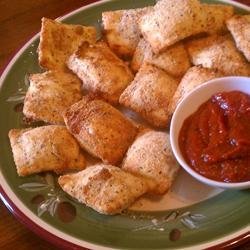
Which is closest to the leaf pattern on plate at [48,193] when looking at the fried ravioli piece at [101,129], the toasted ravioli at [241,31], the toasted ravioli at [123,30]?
the fried ravioli piece at [101,129]

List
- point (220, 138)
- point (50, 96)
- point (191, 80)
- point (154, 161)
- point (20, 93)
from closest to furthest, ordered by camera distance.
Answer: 1. point (220, 138)
2. point (154, 161)
3. point (191, 80)
4. point (50, 96)
5. point (20, 93)

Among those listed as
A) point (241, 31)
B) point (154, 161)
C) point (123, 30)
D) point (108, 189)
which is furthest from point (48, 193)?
point (241, 31)

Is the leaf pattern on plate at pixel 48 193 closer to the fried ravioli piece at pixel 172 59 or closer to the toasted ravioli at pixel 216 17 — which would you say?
the fried ravioli piece at pixel 172 59

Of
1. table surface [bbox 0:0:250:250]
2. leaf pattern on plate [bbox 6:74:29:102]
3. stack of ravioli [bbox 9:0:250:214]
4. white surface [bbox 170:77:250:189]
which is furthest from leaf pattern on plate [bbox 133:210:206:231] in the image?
table surface [bbox 0:0:250:250]

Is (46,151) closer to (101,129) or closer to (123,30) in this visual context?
(101,129)

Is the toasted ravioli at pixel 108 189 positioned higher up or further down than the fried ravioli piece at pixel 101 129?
further down
